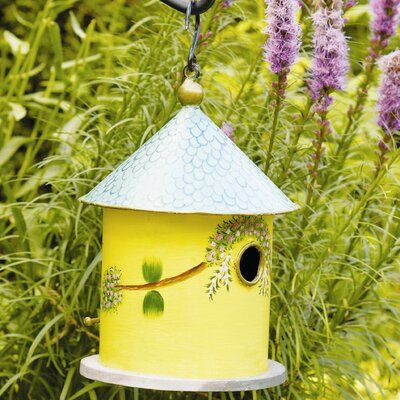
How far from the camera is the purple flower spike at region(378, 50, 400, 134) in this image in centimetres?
274

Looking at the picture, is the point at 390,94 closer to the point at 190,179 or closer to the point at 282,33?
the point at 282,33

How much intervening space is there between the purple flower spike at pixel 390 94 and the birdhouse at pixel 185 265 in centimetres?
51

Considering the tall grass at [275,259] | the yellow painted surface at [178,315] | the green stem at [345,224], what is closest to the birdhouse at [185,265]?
the yellow painted surface at [178,315]

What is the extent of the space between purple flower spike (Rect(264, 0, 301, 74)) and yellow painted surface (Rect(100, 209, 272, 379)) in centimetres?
52

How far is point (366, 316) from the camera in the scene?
343 cm

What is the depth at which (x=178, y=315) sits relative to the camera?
240 cm

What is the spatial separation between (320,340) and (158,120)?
3.09 feet

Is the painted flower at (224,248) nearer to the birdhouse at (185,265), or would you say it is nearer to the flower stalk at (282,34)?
the birdhouse at (185,265)

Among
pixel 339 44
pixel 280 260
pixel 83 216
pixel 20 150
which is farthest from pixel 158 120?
pixel 20 150

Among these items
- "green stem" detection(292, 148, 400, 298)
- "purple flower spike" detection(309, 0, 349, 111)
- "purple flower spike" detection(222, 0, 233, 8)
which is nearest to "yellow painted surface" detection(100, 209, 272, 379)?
"green stem" detection(292, 148, 400, 298)

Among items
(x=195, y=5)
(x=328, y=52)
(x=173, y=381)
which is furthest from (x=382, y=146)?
(x=173, y=381)

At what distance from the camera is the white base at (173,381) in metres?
2.35

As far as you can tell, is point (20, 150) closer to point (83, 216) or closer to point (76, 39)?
point (76, 39)

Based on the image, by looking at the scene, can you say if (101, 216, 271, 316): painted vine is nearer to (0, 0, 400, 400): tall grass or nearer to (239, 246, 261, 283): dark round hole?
(239, 246, 261, 283): dark round hole
